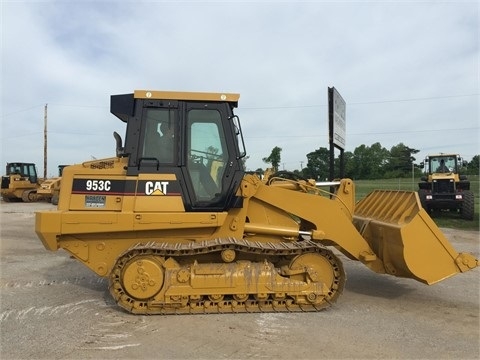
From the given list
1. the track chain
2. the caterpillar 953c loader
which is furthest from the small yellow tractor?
the track chain

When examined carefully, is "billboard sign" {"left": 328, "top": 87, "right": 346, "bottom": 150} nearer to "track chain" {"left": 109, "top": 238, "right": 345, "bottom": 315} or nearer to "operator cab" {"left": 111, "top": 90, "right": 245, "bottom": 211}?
"operator cab" {"left": 111, "top": 90, "right": 245, "bottom": 211}

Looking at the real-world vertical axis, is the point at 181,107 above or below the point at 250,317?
above

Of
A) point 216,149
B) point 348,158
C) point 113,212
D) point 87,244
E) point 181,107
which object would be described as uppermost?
point 348,158

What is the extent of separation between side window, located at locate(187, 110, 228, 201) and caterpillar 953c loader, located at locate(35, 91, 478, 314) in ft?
0.05

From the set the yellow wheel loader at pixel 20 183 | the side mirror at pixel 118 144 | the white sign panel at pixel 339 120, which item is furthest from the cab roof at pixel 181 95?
the yellow wheel loader at pixel 20 183

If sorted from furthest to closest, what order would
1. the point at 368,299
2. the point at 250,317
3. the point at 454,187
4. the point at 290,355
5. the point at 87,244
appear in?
the point at 454,187, the point at 368,299, the point at 87,244, the point at 250,317, the point at 290,355

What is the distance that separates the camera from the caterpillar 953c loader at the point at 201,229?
5574 mm

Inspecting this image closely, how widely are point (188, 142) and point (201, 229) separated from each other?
1212 mm

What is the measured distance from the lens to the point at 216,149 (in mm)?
6039

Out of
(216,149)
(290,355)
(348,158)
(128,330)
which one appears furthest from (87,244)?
(348,158)

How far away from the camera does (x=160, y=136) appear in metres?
6.00

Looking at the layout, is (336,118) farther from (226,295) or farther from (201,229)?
(226,295)

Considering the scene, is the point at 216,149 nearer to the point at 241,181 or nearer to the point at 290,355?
the point at 241,181

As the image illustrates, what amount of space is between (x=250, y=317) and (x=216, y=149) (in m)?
2.26
